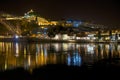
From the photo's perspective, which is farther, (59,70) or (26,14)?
(26,14)

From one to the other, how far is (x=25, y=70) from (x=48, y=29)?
92.1m

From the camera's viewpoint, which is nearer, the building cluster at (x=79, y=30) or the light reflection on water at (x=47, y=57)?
the light reflection on water at (x=47, y=57)

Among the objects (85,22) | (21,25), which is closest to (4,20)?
(21,25)

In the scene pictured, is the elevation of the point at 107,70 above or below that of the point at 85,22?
below

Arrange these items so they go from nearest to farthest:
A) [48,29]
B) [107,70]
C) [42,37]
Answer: [107,70] → [42,37] → [48,29]

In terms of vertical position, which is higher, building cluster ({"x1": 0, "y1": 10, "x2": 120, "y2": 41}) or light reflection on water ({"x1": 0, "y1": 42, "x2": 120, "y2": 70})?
building cluster ({"x1": 0, "y1": 10, "x2": 120, "y2": 41})

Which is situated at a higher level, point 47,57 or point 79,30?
point 79,30

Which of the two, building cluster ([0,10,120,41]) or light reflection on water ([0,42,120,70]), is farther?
building cluster ([0,10,120,41])

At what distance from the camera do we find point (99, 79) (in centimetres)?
1777

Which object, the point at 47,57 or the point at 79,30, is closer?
the point at 47,57

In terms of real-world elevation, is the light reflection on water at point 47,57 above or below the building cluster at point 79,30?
below

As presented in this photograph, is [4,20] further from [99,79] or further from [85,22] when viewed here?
[99,79]

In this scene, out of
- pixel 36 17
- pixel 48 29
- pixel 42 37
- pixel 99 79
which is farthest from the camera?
pixel 36 17

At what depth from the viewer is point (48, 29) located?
113 m
